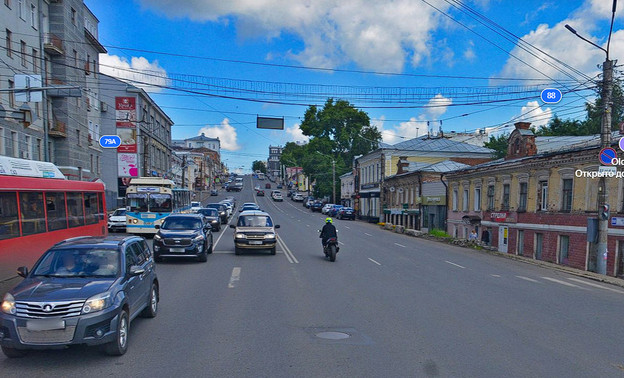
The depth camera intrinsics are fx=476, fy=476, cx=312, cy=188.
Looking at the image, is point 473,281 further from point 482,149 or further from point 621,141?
point 482,149

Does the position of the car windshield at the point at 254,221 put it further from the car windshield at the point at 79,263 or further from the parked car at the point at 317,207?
the parked car at the point at 317,207

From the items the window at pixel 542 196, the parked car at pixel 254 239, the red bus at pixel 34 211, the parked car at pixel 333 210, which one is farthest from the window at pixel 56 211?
the parked car at pixel 333 210

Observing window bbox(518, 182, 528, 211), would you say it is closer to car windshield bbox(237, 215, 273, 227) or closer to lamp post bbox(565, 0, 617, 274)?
lamp post bbox(565, 0, 617, 274)

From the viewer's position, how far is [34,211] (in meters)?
12.0

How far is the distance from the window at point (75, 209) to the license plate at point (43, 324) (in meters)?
9.26

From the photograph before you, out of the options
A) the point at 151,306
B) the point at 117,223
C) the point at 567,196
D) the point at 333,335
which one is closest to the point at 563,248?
the point at 567,196

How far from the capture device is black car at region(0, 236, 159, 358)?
587 centimetres

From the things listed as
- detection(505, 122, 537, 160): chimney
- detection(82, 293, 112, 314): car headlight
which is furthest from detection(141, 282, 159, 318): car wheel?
A: detection(505, 122, 537, 160): chimney

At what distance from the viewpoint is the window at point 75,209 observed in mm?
14355

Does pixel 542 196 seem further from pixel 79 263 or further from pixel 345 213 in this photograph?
pixel 345 213

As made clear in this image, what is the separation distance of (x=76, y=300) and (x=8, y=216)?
6106 mm

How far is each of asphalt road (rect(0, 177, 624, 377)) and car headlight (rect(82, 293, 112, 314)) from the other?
72 centimetres

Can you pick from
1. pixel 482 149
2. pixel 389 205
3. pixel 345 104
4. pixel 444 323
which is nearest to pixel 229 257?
pixel 444 323

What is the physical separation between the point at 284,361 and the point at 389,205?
1986 inches
